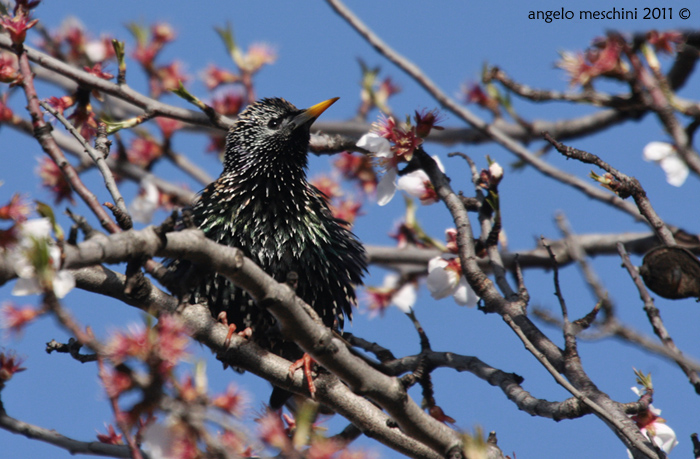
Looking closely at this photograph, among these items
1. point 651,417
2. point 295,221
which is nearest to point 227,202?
point 295,221

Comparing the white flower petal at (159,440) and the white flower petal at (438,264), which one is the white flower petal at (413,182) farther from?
the white flower petal at (159,440)

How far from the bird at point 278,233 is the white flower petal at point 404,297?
1181mm

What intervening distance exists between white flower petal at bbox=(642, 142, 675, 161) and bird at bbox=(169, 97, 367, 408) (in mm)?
1662

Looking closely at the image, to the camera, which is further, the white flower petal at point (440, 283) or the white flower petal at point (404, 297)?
the white flower petal at point (404, 297)

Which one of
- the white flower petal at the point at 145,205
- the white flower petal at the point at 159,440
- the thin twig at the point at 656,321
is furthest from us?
the white flower petal at the point at 145,205

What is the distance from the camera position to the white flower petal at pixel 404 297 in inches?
218

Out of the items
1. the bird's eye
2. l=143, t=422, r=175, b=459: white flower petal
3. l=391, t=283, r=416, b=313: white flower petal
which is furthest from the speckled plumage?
l=143, t=422, r=175, b=459: white flower petal

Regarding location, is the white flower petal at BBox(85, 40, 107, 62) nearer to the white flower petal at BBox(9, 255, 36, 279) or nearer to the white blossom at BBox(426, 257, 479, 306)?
the white blossom at BBox(426, 257, 479, 306)

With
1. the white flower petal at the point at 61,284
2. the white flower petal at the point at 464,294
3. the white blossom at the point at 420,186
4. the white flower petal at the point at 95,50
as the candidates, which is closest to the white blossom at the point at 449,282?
the white flower petal at the point at 464,294

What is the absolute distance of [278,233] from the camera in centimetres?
395

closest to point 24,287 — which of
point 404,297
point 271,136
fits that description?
point 271,136

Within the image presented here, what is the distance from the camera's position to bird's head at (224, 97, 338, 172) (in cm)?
453

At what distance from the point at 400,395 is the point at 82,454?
123cm

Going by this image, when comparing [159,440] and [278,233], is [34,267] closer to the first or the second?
[159,440]
